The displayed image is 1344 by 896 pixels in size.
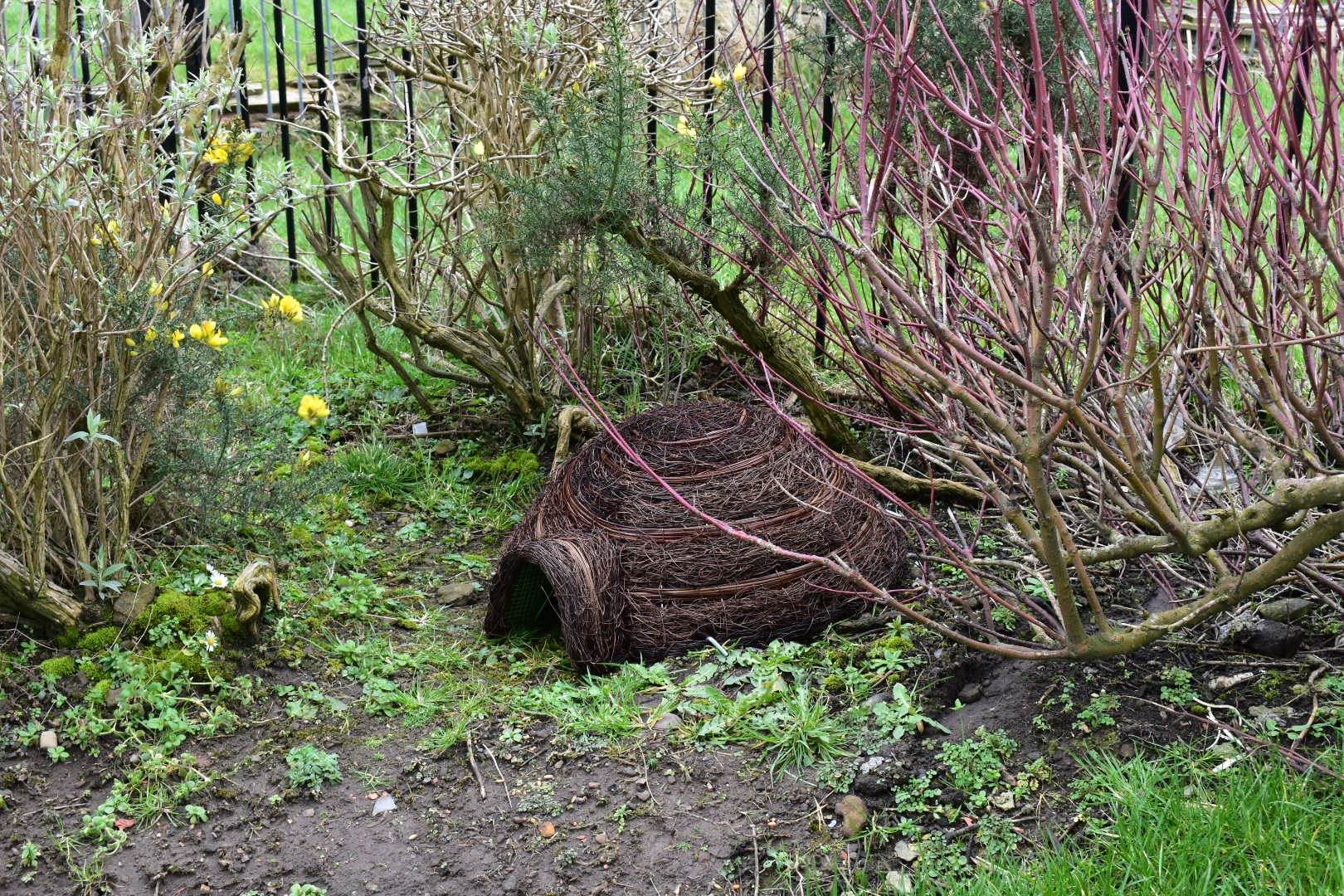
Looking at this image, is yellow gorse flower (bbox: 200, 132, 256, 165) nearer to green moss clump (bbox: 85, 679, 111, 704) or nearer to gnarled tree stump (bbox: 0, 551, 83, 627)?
gnarled tree stump (bbox: 0, 551, 83, 627)

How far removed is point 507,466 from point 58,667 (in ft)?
5.85

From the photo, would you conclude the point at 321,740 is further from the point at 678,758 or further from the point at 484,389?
the point at 484,389

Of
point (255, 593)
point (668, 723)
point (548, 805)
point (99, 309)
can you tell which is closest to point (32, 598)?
point (255, 593)

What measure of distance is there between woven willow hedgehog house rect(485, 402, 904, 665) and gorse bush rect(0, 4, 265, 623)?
0.99 meters

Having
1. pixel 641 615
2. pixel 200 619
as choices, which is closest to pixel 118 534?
pixel 200 619

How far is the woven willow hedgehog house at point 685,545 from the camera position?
3633mm

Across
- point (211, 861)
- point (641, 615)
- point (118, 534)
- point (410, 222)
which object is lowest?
point (211, 861)

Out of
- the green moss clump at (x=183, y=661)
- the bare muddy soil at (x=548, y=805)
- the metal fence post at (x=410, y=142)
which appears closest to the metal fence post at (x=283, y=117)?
the metal fence post at (x=410, y=142)

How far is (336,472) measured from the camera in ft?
13.5

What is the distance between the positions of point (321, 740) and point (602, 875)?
87cm

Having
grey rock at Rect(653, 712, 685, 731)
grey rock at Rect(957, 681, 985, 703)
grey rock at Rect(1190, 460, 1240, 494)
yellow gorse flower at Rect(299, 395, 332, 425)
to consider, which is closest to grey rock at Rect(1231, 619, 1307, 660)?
grey rock at Rect(1190, 460, 1240, 494)

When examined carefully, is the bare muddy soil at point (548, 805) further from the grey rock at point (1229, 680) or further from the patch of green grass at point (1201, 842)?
the patch of green grass at point (1201, 842)

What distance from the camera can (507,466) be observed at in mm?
4723

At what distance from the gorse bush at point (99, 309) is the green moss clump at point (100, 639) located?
0.26 ft
